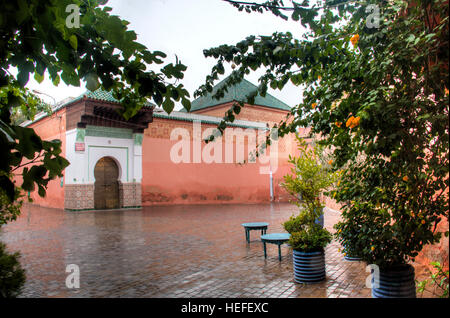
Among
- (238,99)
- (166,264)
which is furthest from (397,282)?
(238,99)

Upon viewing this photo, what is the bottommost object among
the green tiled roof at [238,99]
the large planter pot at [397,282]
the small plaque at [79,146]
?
the large planter pot at [397,282]

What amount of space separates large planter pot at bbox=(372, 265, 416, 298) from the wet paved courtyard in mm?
1152

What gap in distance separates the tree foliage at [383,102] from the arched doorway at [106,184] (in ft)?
50.8

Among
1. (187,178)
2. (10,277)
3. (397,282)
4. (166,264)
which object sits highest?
(187,178)

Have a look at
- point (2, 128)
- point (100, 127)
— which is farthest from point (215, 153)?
point (2, 128)

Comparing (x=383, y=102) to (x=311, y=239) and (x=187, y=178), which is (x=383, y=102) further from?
(x=187, y=178)

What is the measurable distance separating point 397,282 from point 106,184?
16.5 m

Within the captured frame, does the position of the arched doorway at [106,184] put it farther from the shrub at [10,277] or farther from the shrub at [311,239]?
the shrub at [10,277]

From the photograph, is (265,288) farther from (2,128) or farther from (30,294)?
(2,128)

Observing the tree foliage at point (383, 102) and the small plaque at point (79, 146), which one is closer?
the tree foliage at point (383, 102)

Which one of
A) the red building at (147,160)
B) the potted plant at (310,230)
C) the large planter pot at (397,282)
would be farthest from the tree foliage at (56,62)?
the red building at (147,160)

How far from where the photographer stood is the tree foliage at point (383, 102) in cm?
233

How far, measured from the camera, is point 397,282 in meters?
3.25
